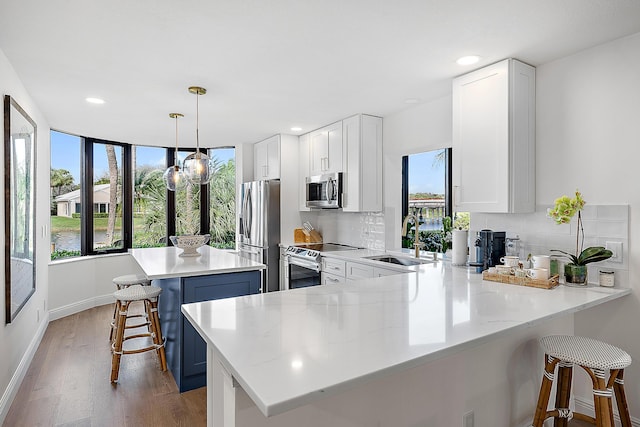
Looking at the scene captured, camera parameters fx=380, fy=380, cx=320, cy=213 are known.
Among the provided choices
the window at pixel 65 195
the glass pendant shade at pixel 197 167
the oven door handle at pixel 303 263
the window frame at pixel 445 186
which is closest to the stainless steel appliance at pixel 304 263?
the oven door handle at pixel 303 263

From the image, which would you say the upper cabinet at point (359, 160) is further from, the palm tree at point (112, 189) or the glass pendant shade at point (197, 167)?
the palm tree at point (112, 189)

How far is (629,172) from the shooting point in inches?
86.1

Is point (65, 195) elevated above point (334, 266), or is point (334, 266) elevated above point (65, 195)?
point (65, 195)

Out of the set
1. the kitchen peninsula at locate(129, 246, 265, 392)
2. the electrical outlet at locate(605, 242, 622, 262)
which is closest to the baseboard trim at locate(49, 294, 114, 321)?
the kitchen peninsula at locate(129, 246, 265, 392)

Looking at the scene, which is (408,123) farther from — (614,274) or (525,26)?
(614,274)

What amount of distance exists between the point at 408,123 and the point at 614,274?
2186 mm

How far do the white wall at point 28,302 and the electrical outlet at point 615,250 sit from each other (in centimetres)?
378

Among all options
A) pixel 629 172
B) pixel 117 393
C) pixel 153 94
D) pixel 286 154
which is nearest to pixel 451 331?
pixel 629 172

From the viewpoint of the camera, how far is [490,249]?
8.77 ft

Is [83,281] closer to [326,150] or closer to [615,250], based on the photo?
[326,150]

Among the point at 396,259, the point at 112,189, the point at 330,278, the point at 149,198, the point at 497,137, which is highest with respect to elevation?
the point at 497,137

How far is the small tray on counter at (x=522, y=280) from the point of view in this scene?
215 centimetres

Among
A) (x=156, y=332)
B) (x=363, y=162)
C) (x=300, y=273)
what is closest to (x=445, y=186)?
(x=363, y=162)

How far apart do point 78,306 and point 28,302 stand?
1.78 meters
